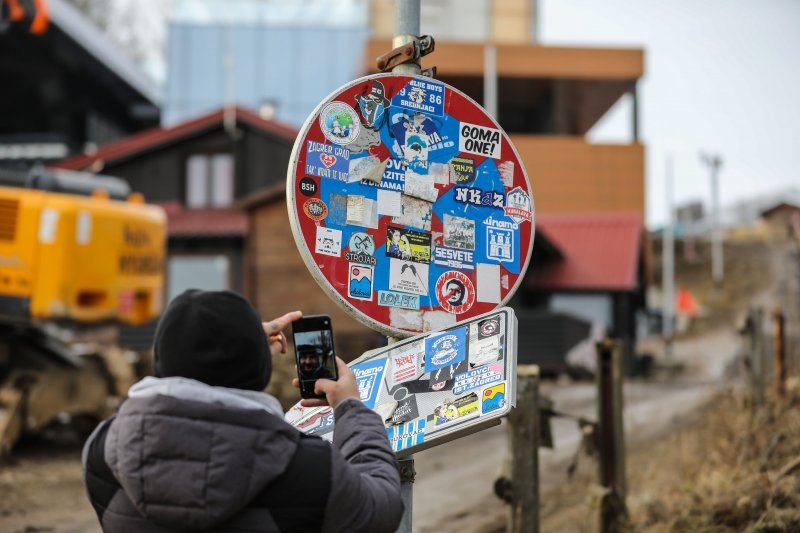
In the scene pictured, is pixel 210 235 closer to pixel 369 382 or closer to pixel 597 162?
pixel 597 162

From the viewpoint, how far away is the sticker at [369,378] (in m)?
2.64

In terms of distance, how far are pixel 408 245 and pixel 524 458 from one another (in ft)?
10.5

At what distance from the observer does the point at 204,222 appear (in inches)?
877

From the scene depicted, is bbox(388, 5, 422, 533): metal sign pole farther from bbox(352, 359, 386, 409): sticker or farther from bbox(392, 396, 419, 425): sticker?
bbox(392, 396, 419, 425): sticker

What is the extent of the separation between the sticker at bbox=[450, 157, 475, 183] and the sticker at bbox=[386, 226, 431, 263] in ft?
0.75

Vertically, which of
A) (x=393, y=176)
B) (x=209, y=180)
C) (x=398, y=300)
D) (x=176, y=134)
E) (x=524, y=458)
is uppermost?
(x=176, y=134)

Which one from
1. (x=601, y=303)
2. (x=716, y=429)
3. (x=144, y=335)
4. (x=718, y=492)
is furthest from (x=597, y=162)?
(x=718, y=492)

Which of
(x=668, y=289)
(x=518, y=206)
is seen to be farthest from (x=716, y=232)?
(x=518, y=206)

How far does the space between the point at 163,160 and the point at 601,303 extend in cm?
1241

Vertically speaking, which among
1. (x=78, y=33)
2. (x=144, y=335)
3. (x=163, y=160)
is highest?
(x=78, y=33)

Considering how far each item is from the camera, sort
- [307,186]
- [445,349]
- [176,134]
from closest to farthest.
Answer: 1. [445,349]
2. [307,186]
3. [176,134]

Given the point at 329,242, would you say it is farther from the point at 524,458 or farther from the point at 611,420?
the point at 611,420

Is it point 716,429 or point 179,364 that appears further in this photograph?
point 716,429

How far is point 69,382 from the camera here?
11.2 metres
